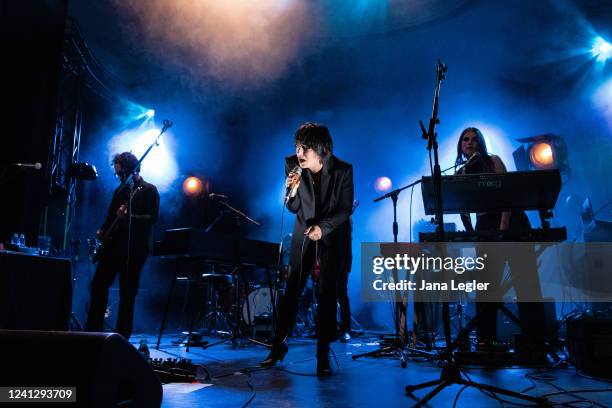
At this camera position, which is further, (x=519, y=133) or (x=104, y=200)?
(x=519, y=133)

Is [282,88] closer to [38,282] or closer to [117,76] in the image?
[117,76]

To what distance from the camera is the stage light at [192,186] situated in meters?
9.75

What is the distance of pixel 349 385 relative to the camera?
2.62 meters

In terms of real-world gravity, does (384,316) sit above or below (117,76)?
below

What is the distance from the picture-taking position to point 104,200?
8.89 meters

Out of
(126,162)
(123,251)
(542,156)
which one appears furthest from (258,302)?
(542,156)

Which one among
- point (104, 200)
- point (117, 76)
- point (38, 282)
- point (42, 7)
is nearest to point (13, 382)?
point (38, 282)

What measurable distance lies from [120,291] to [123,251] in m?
0.44

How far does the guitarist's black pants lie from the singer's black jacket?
6.91 feet

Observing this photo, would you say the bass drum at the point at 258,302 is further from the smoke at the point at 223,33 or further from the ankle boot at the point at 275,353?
the smoke at the point at 223,33

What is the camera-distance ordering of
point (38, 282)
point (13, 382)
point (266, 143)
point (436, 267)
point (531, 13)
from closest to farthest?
point (13, 382), point (38, 282), point (436, 267), point (531, 13), point (266, 143)

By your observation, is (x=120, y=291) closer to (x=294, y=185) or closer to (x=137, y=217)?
(x=137, y=217)

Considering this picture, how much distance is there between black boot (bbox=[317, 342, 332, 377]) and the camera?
302 cm

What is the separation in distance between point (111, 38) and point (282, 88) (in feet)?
12.9
